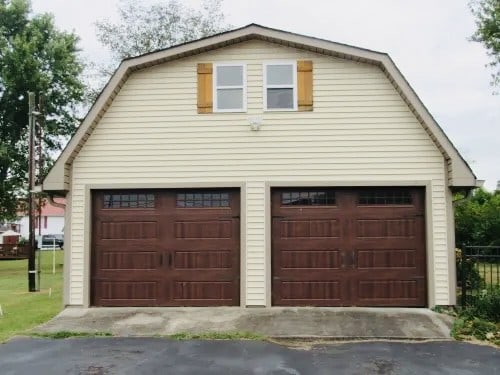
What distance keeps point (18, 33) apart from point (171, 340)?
87.6 feet

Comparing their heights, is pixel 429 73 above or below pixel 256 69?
above

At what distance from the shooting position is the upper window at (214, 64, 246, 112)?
36.7 feet

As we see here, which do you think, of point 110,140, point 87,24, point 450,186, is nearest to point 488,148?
point 87,24

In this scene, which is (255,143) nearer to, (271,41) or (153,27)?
(271,41)

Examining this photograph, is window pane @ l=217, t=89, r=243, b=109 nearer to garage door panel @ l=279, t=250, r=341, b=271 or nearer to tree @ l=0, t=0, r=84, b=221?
garage door panel @ l=279, t=250, r=341, b=271

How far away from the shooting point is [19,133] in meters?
29.7

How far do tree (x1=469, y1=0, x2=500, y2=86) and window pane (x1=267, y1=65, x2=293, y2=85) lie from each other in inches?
745

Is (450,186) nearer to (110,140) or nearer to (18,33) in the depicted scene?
(110,140)

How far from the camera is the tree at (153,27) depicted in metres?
28.5

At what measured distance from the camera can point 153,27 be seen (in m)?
28.5

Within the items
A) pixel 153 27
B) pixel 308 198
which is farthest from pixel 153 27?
pixel 308 198

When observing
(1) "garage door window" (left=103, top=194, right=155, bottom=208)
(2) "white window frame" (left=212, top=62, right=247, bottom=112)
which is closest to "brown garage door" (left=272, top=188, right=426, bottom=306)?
(2) "white window frame" (left=212, top=62, right=247, bottom=112)

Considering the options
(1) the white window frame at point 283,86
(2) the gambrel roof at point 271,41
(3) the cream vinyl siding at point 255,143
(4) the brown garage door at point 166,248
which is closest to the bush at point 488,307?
(3) the cream vinyl siding at point 255,143

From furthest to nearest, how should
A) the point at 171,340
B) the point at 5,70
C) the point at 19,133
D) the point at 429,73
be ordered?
the point at 19,133 → the point at 5,70 → the point at 429,73 → the point at 171,340
